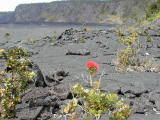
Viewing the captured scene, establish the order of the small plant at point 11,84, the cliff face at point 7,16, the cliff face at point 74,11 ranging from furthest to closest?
the cliff face at point 7,16 < the cliff face at point 74,11 < the small plant at point 11,84

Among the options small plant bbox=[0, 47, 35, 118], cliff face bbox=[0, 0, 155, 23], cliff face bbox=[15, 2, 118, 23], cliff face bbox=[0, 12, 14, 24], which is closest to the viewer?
small plant bbox=[0, 47, 35, 118]

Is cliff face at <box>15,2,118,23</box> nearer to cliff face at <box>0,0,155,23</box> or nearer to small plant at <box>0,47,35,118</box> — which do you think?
cliff face at <box>0,0,155,23</box>

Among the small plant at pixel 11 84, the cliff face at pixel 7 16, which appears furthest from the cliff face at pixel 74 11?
the small plant at pixel 11 84

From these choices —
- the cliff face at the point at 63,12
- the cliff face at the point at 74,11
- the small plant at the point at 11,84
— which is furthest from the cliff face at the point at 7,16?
the small plant at the point at 11,84

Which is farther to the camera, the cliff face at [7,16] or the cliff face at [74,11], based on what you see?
the cliff face at [7,16]

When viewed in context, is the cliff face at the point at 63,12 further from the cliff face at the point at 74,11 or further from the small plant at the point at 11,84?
the small plant at the point at 11,84

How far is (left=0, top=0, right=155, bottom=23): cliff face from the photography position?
99812 mm

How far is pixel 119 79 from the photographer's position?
6.34 meters

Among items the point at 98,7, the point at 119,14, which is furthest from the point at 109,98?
the point at 98,7

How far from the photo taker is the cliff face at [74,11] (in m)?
99.8

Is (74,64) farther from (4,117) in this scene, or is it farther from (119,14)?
(119,14)

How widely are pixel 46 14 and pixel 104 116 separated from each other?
11259 centimetres

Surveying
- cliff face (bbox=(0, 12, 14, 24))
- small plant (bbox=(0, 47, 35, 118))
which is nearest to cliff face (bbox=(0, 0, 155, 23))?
cliff face (bbox=(0, 12, 14, 24))

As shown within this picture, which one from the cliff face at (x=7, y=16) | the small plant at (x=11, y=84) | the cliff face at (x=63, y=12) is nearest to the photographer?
the small plant at (x=11, y=84)
